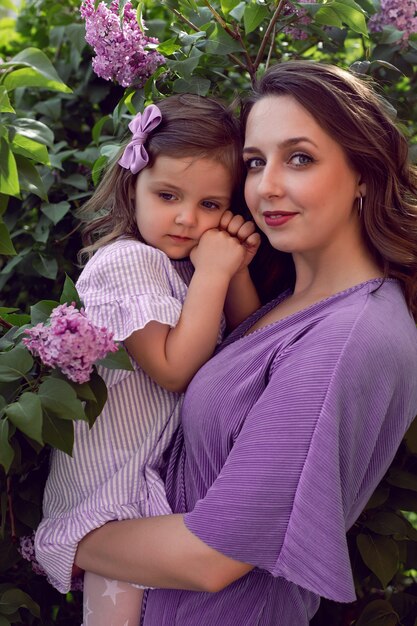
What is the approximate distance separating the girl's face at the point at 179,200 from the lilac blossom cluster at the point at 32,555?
0.69 m

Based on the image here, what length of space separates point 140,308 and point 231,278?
1.26 ft

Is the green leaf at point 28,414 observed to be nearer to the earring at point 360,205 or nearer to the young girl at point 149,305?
the young girl at point 149,305

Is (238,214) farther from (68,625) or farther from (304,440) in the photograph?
(68,625)

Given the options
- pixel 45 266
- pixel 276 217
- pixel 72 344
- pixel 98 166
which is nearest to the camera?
pixel 72 344

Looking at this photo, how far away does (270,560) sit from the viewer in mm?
1617

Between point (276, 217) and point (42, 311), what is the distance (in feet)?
1.62

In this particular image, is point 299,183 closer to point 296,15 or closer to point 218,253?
point 218,253

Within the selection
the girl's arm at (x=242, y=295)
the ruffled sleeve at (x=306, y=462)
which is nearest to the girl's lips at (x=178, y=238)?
the girl's arm at (x=242, y=295)

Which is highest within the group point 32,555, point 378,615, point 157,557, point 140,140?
point 140,140

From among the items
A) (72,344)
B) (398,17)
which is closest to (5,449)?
(72,344)

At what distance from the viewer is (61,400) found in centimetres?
153

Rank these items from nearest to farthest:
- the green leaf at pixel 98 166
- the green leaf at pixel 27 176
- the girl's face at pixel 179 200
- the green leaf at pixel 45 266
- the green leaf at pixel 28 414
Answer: the green leaf at pixel 28 414 → the green leaf at pixel 27 176 → the girl's face at pixel 179 200 → the green leaf at pixel 98 166 → the green leaf at pixel 45 266

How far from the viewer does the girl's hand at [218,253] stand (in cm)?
192

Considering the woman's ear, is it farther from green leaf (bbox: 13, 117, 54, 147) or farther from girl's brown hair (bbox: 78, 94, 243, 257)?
green leaf (bbox: 13, 117, 54, 147)
